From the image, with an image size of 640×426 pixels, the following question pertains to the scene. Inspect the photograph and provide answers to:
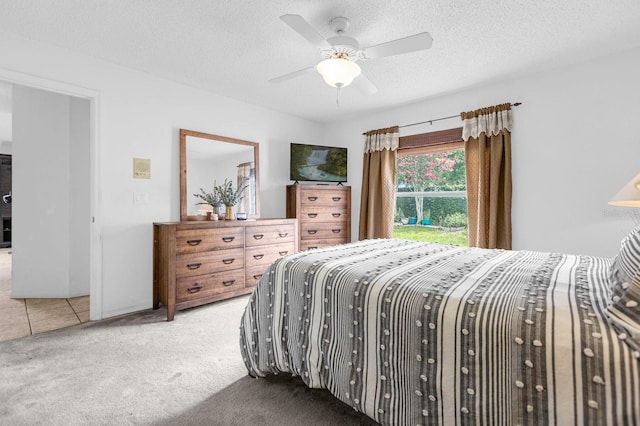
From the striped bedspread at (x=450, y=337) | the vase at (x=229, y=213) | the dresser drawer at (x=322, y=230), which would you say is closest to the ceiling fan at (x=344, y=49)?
the striped bedspread at (x=450, y=337)

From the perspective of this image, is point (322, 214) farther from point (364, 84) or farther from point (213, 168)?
point (364, 84)

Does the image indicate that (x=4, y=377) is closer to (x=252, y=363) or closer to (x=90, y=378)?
(x=90, y=378)

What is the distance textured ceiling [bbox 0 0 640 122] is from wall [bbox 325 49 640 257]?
21 cm

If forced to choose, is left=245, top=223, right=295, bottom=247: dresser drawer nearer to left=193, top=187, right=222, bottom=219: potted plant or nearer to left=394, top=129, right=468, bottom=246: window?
left=193, top=187, right=222, bottom=219: potted plant

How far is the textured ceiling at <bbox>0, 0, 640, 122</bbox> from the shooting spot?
1953mm

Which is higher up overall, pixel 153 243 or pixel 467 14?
pixel 467 14

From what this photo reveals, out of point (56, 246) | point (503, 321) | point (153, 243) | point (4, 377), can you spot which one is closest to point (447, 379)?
point (503, 321)

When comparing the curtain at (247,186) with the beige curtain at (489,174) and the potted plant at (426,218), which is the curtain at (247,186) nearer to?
the potted plant at (426,218)

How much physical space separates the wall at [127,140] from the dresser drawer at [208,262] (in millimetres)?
522

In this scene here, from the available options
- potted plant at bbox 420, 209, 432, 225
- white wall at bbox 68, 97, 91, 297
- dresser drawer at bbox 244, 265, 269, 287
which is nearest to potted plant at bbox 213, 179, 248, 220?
dresser drawer at bbox 244, 265, 269, 287

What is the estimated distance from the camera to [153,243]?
121 inches

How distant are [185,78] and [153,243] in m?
1.72

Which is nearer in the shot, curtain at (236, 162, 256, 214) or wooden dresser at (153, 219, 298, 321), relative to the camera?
wooden dresser at (153, 219, 298, 321)

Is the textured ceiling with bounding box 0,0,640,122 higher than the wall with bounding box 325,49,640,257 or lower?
higher
